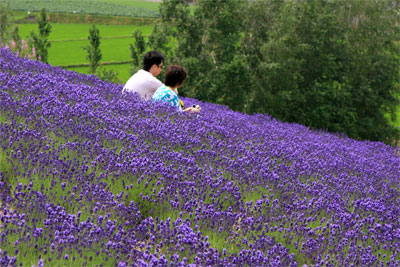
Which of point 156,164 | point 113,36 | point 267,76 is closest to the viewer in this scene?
point 156,164

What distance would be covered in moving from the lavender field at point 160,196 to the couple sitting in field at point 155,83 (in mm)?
1078

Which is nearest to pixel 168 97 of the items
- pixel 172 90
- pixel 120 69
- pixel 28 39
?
pixel 172 90

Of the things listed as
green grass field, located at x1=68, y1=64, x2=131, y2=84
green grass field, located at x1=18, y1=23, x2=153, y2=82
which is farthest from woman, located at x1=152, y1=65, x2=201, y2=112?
green grass field, located at x1=68, y1=64, x2=131, y2=84

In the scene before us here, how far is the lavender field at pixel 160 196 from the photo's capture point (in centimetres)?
296

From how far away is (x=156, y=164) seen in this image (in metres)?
4.08

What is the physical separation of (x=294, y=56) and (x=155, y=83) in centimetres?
1019

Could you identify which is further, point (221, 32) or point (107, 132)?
point (221, 32)

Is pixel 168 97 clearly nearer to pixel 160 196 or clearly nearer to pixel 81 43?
pixel 160 196

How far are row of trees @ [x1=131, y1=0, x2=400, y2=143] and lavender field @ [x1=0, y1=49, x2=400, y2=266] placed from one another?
10108 millimetres

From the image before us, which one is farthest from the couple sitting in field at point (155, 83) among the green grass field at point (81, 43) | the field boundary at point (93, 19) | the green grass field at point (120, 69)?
the field boundary at point (93, 19)

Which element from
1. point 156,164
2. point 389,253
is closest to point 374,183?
point 389,253

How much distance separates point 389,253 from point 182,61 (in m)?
11.9

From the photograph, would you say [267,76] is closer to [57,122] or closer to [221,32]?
[221,32]

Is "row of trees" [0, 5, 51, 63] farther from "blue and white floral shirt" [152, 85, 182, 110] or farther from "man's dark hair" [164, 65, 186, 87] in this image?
"blue and white floral shirt" [152, 85, 182, 110]
